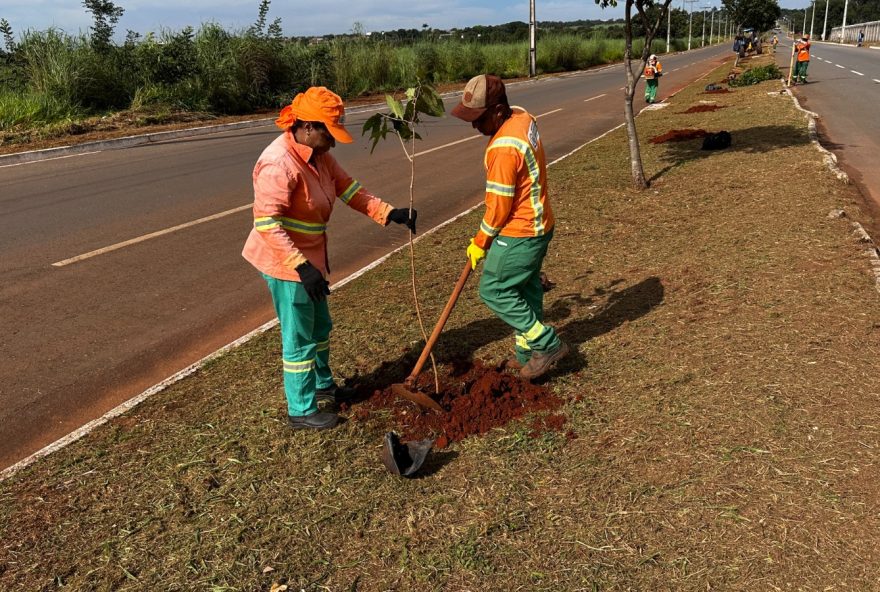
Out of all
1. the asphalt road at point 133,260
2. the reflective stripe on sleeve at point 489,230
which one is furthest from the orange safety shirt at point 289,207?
the asphalt road at point 133,260

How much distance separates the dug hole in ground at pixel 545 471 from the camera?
8.66 feet

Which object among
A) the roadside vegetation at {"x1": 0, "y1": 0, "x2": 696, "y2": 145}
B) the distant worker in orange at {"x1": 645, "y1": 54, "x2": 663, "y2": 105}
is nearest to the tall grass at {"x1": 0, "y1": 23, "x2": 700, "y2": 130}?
the roadside vegetation at {"x1": 0, "y1": 0, "x2": 696, "y2": 145}

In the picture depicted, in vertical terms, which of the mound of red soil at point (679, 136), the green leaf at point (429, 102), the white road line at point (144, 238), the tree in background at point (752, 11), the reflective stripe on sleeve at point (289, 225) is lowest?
the mound of red soil at point (679, 136)

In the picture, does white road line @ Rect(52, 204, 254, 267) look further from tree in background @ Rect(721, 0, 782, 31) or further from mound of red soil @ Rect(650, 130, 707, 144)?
tree in background @ Rect(721, 0, 782, 31)

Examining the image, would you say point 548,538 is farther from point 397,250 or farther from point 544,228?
point 397,250

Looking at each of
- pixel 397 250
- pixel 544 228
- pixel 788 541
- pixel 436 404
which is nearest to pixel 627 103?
pixel 397 250

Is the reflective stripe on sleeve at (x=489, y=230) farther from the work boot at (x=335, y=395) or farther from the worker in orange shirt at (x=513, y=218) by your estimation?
the work boot at (x=335, y=395)

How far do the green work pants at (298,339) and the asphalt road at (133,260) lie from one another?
1342 millimetres

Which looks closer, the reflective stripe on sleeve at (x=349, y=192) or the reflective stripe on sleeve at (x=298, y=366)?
the reflective stripe on sleeve at (x=298, y=366)

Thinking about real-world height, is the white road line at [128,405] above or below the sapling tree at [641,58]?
below

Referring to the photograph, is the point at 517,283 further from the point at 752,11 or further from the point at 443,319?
the point at 752,11

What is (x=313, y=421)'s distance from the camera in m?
3.59

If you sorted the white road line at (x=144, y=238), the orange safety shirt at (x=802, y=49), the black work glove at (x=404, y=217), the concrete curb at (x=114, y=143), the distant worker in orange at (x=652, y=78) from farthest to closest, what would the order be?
the orange safety shirt at (x=802, y=49) < the distant worker in orange at (x=652, y=78) < the concrete curb at (x=114, y=143) < the white road line at (x=144, y=238) < the black work glove at (x=404, y=217)

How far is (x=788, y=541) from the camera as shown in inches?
104
